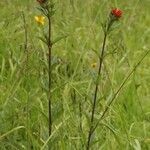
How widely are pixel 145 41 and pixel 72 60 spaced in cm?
74

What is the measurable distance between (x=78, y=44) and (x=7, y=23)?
48cm

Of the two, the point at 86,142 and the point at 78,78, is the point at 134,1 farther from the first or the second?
the point at 86,142

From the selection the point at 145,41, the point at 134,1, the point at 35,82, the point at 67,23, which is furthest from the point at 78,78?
the point at 134,1

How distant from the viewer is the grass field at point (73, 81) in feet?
6.37

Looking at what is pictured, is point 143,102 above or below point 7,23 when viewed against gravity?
below

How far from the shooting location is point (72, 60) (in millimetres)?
2889

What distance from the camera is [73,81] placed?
2.51 metres

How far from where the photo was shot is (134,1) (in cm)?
387

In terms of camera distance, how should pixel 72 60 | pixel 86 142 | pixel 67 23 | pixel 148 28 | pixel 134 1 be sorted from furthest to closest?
pixel 134 1, pixel 148 28, pixel 67 23, pixel 72 60, pixel 86 142

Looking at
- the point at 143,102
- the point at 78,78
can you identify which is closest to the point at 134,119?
the point at 143,102

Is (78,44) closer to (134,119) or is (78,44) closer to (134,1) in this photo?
(134,119)

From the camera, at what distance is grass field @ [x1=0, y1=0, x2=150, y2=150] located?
1942mm

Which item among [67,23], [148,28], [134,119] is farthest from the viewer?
[148,28]

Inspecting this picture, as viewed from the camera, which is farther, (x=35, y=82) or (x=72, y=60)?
(x=72, y=60)
